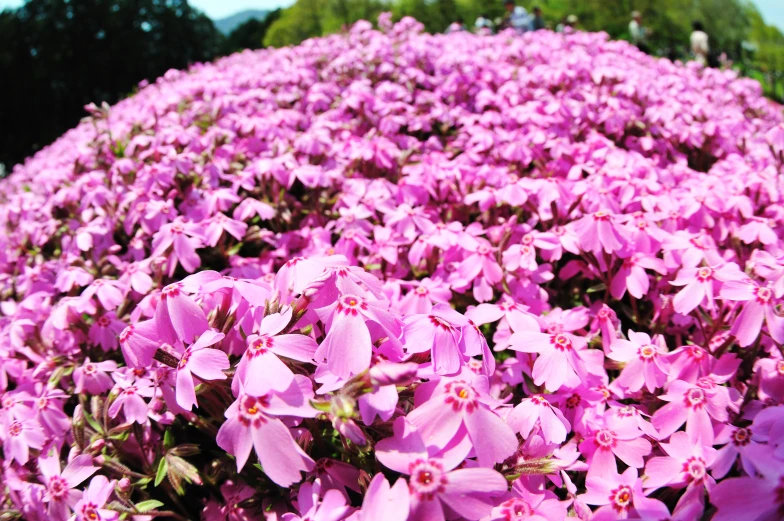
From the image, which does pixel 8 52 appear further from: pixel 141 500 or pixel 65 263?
pixel 141 500

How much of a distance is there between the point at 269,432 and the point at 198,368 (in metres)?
0.26

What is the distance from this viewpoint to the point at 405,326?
1.26 meters

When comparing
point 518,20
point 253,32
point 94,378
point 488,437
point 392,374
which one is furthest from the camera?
point 253,32

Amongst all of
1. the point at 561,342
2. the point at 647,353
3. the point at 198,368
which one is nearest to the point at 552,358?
the point at 561,342

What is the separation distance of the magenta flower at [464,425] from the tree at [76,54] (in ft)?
41.6

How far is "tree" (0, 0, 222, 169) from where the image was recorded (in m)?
11.7

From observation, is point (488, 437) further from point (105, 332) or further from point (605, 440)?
point (105, 332)

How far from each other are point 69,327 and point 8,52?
13.2m

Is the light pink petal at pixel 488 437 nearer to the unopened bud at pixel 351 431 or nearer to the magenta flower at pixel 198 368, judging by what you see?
the unopened bud at pixel 351 431

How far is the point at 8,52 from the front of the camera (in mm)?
11602

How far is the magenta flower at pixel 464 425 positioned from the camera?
1.05 m

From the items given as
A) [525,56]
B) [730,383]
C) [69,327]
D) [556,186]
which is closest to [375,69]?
[525,56]

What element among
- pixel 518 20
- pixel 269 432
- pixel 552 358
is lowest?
pixel 552 358

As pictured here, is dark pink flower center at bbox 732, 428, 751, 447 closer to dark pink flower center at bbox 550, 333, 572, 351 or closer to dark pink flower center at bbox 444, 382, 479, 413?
dark pink flower center at bbox 550, 333, 572, 351
